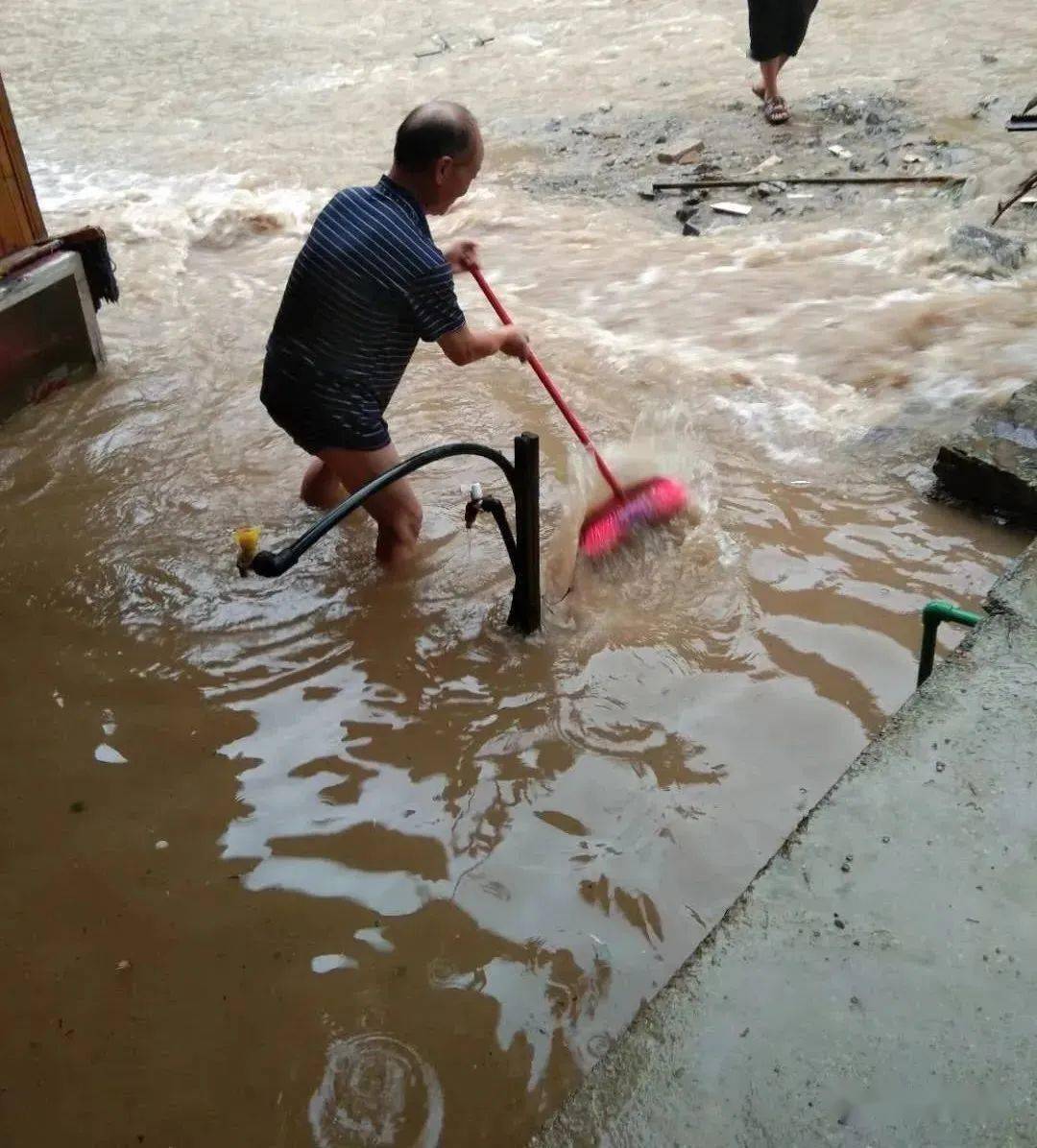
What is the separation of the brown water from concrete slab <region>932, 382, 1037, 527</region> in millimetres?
121

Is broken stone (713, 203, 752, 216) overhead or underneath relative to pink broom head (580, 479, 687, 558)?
overhead

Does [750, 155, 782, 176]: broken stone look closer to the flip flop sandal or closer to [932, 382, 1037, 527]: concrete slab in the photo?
the flip flop sandal

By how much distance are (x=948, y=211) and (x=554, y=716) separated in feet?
17.9

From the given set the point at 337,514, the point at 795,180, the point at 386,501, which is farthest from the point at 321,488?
the point at 795,180

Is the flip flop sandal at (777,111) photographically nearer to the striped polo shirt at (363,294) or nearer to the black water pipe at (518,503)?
the striped polo shirt at (363,294)

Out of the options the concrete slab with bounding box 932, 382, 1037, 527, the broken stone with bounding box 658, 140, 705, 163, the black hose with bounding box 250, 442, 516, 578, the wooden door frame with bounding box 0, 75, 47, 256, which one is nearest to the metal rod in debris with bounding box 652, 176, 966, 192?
the broken stone with bounding box 658, 140, 705, 163

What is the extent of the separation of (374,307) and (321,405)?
15.1 inches

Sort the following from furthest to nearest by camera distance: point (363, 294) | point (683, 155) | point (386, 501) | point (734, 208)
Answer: point (683, 155) < point (734, 208) < point (386, 501) < point (363, 294)

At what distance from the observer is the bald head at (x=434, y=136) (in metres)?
2.98

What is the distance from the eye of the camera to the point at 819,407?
4.79m

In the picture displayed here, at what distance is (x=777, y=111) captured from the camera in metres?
8.89

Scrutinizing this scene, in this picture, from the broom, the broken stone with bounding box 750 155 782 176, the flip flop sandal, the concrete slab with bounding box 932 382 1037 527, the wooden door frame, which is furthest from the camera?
the flip flop sandal

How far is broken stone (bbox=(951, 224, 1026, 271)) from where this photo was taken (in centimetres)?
587

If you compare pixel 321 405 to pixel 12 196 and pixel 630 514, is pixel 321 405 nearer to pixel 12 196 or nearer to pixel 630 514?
pixel 630 514
